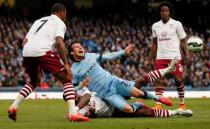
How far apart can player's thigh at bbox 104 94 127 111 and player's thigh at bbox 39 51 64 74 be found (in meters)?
1.21

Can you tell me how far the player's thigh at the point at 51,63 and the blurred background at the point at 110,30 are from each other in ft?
43.9

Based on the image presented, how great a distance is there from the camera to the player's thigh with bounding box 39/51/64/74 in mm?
14117

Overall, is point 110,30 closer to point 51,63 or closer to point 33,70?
point 33,70

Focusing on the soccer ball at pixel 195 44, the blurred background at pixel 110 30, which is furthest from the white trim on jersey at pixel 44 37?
the blurred background at pixel 110 30

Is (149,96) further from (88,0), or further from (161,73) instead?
(88,0)

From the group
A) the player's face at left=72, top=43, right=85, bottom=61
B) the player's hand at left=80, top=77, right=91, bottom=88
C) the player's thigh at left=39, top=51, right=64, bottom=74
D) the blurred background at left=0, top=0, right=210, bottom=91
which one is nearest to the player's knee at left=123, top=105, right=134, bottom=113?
the player's hand at left=80, top=77, right=91, bottom=88

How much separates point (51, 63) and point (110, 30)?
22239mm

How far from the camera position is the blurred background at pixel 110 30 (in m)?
30.7

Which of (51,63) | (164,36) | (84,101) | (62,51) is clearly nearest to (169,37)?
(164,36)

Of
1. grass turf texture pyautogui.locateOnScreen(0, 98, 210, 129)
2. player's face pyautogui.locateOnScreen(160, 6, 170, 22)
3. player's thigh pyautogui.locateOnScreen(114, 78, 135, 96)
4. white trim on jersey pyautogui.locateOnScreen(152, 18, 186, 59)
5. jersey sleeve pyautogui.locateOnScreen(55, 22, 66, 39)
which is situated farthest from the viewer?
white trim on jersey pyautogui.locateOnScreen(152, 18, 186, 59)

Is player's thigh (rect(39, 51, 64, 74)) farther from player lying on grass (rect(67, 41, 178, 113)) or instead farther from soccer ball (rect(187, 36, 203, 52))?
soccer ball (rect(187, 36, 203, 52))

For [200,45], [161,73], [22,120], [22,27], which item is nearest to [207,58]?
[22,27]

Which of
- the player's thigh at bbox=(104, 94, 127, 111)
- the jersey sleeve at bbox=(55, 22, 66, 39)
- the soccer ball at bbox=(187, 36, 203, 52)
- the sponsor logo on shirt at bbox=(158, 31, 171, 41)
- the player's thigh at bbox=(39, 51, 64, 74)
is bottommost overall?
the player's thigh at bbox=(104, 94, 127, 111)

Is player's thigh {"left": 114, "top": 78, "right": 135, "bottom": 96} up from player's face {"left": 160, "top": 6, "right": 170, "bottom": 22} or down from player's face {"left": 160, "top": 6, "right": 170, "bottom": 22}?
down
